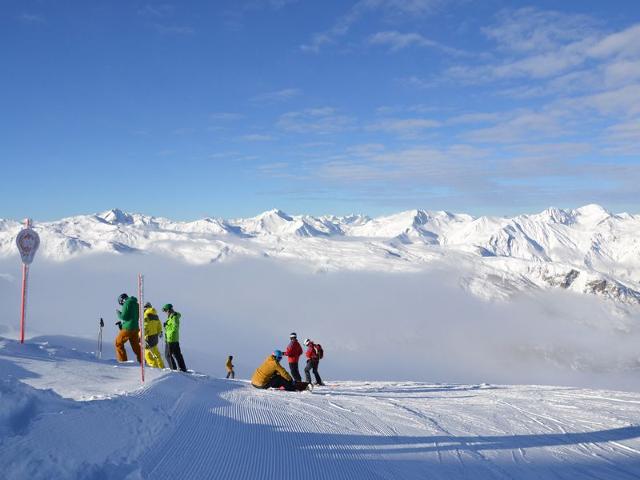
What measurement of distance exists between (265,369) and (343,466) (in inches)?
259

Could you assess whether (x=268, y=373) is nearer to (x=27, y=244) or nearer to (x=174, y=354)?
(x=174, y=354)

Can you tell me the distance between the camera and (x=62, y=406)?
18.7 ft

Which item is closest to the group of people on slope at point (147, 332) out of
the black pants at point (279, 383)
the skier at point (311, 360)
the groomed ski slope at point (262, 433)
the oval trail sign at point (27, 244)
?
the groomed ski slope at point (262, 433)

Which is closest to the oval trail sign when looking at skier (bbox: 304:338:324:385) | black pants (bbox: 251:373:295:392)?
black pants (bbox: 251:373:295:392)

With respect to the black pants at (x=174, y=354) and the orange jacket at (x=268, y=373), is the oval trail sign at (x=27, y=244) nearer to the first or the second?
the black pants at (x=174, y=354)

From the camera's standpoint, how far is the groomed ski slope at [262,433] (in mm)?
4945

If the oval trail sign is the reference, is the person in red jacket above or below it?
below

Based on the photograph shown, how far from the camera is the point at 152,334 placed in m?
14.3

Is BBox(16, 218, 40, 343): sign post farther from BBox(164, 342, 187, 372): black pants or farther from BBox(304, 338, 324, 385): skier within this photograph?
BBox(304, 338, 324, 385): skier

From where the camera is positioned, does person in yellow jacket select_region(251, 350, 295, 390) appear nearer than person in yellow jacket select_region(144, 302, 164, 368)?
Yes

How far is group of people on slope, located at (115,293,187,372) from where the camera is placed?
1348cm

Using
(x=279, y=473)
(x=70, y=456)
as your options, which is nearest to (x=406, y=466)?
(x=279, y=473)

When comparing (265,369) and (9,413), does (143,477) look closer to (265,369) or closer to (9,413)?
(9,413)

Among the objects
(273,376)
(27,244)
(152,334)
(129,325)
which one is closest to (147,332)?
(152,334)
